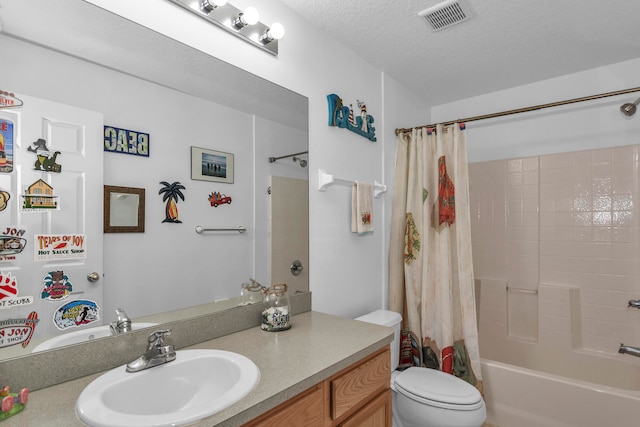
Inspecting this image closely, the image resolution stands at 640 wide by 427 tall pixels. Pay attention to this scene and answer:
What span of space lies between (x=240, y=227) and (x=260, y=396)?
77 cm

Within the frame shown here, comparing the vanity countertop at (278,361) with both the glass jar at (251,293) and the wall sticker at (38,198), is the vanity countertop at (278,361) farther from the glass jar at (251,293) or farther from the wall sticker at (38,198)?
the wall sticker at (38,198)

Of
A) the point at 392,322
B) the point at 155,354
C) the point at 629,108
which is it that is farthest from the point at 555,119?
the point at 155,354

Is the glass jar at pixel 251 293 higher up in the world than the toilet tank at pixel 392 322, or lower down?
higher up

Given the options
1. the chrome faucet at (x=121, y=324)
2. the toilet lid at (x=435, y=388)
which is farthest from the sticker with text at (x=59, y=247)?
the toilet lid at (x=435, y=388)

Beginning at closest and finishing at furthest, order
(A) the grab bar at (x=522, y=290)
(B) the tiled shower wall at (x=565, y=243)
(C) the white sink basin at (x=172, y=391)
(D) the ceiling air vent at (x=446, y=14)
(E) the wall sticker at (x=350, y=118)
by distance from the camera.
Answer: (C) the white sink basin at (x=172, y=391), (D) the ceiling air vent at (x=446, y=14), (E) the wall sticker at (x=350, y=118), (B) the tiled shower wall at (x=565, y=243), (A) the grab bar at (x=522, y=290)

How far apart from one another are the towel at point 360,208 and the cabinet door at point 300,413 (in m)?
1.15

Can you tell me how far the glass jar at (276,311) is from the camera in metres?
1.41

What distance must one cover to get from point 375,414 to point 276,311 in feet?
1.80

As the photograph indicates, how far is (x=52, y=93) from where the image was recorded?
0.96 meters

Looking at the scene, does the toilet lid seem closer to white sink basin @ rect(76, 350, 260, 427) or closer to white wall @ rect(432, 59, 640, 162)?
white sink basin @ rect(76, 350, 260, 427)

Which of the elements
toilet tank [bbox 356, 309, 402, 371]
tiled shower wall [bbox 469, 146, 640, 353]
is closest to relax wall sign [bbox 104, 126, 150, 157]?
toilet tank [bbox 356, 309, 402, 371]

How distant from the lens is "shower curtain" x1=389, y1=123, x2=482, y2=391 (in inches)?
84.4

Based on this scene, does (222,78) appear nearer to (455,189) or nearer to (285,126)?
(285,126)

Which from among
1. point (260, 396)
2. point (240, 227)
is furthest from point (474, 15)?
point (260, 396)
